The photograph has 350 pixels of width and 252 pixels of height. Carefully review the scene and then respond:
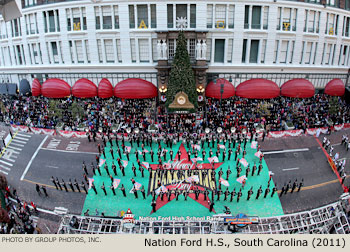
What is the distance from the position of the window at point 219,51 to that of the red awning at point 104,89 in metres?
15.2

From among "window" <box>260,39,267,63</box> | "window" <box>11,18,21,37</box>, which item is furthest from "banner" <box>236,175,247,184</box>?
"window" <box>11,18,21,37</box>

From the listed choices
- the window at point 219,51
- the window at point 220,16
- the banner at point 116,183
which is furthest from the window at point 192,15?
the banner at point 116,183

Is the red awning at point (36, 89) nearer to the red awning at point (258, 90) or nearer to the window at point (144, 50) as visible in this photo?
the window at point (144, 50)

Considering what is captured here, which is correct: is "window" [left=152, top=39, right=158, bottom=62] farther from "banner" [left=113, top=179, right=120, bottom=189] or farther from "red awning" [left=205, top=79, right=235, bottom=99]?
"banner" [left=113, top=179, right=120, bottom=189]

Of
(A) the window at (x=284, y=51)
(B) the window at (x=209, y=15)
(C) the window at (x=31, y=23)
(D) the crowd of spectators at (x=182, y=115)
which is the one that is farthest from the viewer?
(C) the window at (x=31, y=23)

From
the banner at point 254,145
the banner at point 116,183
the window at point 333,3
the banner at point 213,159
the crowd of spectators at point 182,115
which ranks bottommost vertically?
the banner at point 116,183

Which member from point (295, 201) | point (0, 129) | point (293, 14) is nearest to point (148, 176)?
point (295, 201)

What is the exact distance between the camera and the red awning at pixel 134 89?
27.3m

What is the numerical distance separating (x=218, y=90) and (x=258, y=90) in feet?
16.3

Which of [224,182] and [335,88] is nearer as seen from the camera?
[224,182]

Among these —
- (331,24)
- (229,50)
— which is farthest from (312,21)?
(229,50)

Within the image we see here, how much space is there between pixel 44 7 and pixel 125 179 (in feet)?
91.1

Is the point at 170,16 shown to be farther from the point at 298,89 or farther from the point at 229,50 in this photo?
the point at 298,89

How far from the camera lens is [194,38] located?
27578 mm
